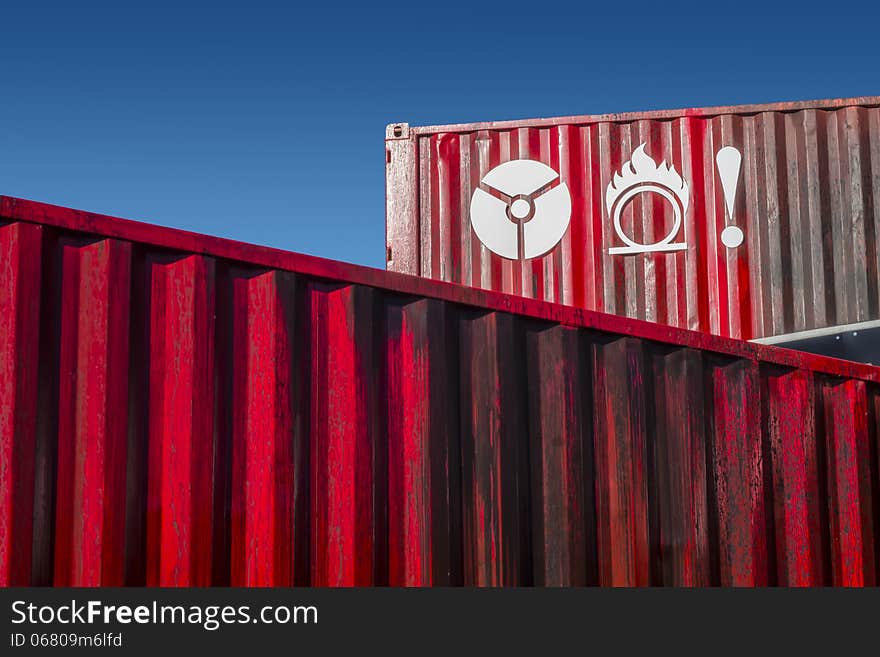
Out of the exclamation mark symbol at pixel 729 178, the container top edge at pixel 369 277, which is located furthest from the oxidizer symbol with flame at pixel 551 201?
the container top edge at pixel 369 277

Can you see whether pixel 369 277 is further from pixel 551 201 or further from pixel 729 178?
pixel 729 178

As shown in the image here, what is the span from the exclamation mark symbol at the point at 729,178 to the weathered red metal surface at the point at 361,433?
11.2ft

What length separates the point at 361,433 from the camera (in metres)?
3.92

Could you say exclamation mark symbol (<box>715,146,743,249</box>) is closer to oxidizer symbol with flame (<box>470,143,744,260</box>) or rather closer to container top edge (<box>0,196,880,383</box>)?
oxidizer symbol with flame (<box>470,143,744,260</box>)

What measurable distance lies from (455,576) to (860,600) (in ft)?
6.44

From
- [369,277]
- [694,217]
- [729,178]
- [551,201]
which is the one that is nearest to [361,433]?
[369,277]

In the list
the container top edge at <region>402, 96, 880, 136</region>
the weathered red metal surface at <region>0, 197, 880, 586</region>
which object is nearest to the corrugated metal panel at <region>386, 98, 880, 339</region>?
the container top edge at <region>402, 96, 880, 136</region>

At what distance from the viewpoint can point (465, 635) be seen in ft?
12.4

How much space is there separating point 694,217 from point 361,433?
5.82 meters

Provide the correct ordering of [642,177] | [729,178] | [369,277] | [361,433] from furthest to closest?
[642,177], [729,178], [369,277], [361,433]

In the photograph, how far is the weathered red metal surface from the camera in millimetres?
3307

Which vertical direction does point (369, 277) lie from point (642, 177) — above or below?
below

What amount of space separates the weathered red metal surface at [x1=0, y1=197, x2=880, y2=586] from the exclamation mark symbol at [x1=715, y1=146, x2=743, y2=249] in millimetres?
3414

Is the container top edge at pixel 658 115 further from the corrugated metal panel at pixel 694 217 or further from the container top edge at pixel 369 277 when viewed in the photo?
the container top edge at pixel 369 277
